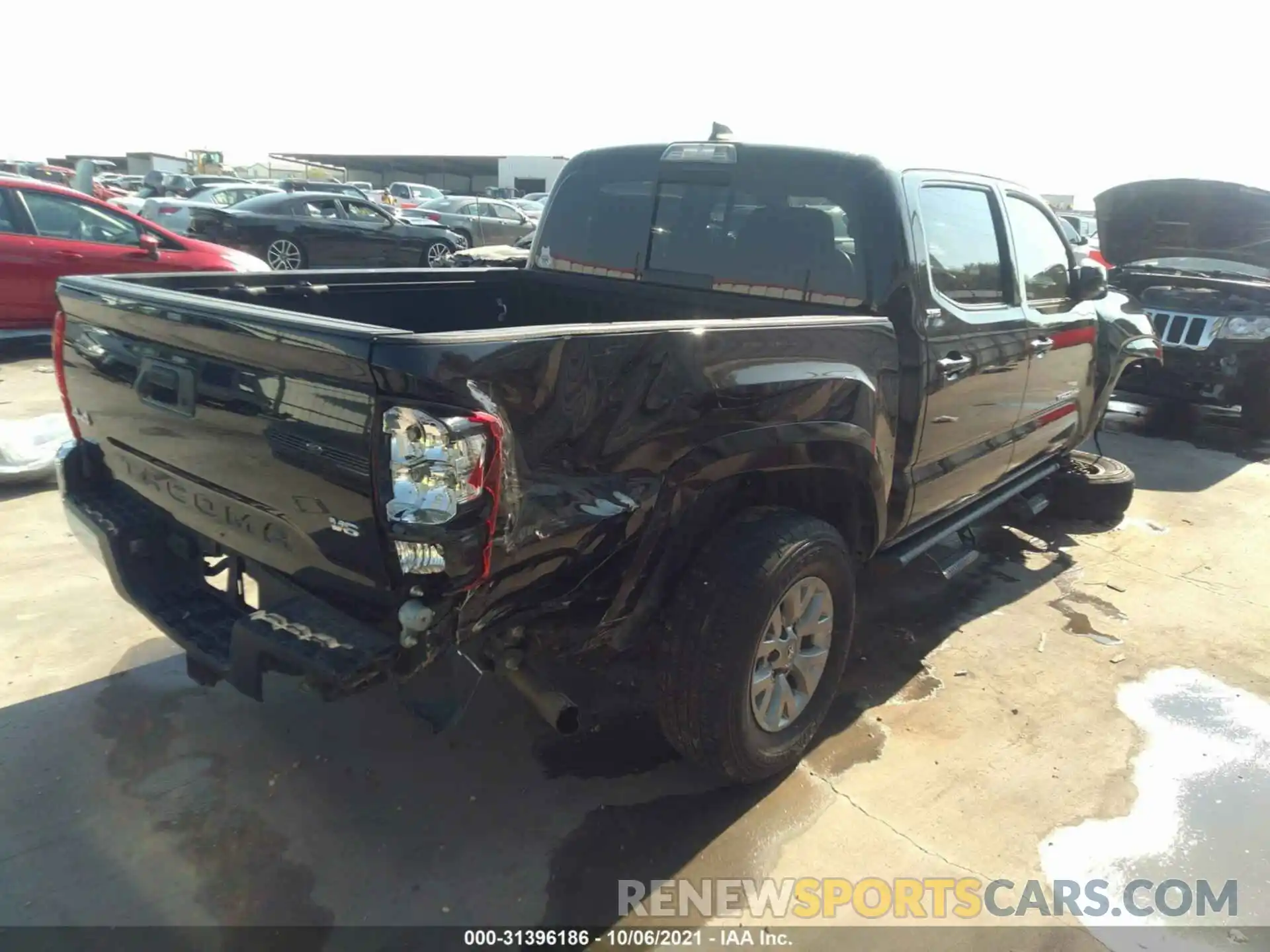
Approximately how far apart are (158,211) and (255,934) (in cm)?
1444

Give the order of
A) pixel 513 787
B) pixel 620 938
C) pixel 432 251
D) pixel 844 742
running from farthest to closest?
pixel 432 251 < pixel 844 742 < pixel 513 787 < pixel 620 938

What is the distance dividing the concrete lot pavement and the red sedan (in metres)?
4.80

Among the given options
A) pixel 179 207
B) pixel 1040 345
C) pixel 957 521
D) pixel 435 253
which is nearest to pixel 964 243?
pixel 1040 345

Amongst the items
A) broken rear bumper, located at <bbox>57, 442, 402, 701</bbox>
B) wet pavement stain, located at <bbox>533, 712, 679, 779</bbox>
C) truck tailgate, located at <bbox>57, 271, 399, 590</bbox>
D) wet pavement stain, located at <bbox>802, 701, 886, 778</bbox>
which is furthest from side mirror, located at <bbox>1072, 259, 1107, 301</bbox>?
broken rear bumper, located at <bbox>57, 442, 402, 701</bbox>

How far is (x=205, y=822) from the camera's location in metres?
2.64

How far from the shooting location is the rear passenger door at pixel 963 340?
10.8 feet

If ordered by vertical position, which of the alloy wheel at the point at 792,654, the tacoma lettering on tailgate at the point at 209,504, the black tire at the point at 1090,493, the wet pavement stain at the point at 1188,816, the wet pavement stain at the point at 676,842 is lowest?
the wet pavement stain at the point at 676,842

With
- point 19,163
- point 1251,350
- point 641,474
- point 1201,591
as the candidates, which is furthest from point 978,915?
point 19,163

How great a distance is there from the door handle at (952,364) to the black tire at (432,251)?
13.0 metres

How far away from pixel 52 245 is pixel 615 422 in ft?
26.0

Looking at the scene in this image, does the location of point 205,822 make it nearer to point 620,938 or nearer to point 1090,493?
point 620,938

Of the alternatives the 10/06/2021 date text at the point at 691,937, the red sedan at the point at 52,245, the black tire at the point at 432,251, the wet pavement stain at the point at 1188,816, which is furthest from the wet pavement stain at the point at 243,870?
the black tire at the point at 432,251

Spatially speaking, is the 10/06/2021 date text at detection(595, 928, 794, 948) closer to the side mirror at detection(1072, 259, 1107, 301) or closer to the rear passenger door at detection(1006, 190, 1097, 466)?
the rear passenger door at detection(1006, 190, 1097, 466)

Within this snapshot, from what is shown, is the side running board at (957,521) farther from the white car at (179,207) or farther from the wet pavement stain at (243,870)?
the white car at (179,207)
